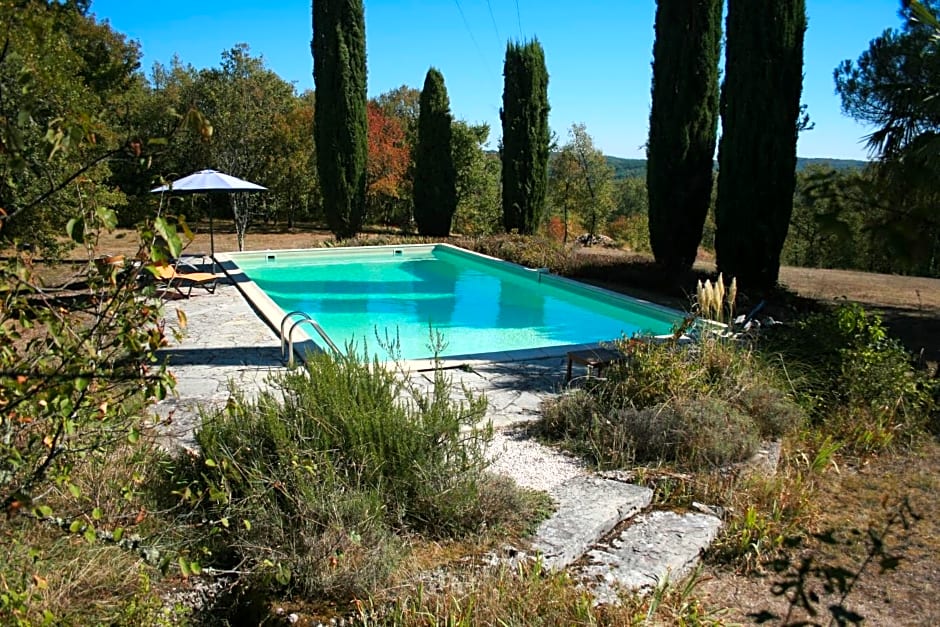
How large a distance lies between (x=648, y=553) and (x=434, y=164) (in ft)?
58.1

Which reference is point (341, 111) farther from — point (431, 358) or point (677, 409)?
point (677, 409)

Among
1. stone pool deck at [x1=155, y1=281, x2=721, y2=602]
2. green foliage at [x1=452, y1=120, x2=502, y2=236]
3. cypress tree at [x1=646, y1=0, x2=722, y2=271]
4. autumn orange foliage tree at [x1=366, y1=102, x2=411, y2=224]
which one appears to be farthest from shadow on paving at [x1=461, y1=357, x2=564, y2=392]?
autumn orange foliage tree at [x1=366, y1=102, x2=411, y2=224]

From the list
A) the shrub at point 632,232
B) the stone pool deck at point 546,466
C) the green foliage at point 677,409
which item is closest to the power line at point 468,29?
the stone pool deck at point 546,466

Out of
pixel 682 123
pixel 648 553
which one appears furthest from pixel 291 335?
pixel 682 123

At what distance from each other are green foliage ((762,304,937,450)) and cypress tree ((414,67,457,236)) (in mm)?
15118

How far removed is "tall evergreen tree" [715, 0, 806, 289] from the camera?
10273mm

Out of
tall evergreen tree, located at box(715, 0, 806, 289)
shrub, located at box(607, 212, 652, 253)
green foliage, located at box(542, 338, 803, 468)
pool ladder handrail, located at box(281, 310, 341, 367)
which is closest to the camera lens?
green foliage, located at box(542, 338, 803, 468)

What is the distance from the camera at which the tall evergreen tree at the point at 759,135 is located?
1027 cm

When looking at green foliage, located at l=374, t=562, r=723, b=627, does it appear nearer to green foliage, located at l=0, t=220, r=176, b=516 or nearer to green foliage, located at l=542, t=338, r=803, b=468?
green foliage, located at l=0, t=220, r=176, b=516

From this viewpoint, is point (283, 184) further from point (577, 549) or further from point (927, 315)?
point (577, 549)

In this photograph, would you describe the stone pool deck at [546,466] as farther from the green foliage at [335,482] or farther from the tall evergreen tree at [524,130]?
the tall evergreen tree at [524,130]

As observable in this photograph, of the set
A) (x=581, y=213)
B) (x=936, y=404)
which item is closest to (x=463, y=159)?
(x=581, y=213)

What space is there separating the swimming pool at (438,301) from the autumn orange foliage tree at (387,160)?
18.6ft

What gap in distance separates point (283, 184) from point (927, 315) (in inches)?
680
